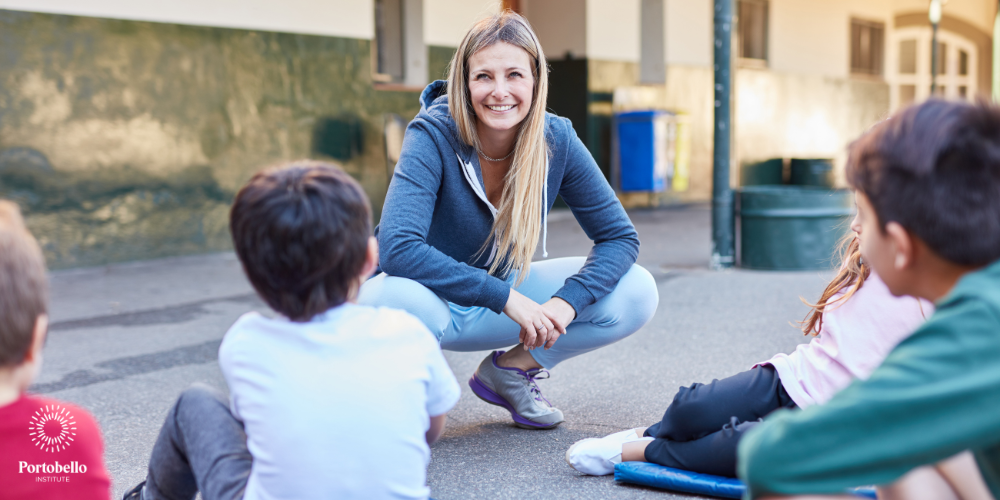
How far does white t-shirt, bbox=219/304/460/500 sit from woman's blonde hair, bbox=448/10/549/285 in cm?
119

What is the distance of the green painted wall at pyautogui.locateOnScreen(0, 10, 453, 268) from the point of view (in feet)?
19.6

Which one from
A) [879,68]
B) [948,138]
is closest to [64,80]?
[948,138]

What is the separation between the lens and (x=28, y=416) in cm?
128

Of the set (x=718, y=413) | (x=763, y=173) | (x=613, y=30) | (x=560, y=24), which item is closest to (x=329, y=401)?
(x=718, y=413)

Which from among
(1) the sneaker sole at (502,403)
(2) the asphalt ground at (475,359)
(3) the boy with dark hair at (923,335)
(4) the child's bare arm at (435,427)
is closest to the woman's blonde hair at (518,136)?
(1) the sneaker sole at (502,403)

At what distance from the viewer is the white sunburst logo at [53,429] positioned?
1331mm

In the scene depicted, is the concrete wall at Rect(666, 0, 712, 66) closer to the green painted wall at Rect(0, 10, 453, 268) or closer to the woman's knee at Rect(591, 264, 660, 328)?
the green painted wall at Rect(0, 10, 453, 268)

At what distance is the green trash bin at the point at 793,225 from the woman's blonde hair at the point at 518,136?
3.64 meters

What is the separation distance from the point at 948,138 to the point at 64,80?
618 cm

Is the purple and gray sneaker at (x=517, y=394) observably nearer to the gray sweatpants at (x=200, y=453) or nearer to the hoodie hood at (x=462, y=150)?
the hoodie hood at (x=462, y=150)

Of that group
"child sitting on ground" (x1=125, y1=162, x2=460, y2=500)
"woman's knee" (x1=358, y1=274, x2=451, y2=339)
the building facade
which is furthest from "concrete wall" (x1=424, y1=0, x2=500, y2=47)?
"child sitting on ground" (x1=125, y1=162, x2=460, y2=500)

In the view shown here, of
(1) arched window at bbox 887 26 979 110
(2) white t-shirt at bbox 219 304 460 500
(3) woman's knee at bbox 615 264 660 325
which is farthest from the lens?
(1) arched window at bbox 887 26 979 110

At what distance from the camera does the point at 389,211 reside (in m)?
2.49

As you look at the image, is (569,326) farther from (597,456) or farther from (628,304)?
(597,456)
